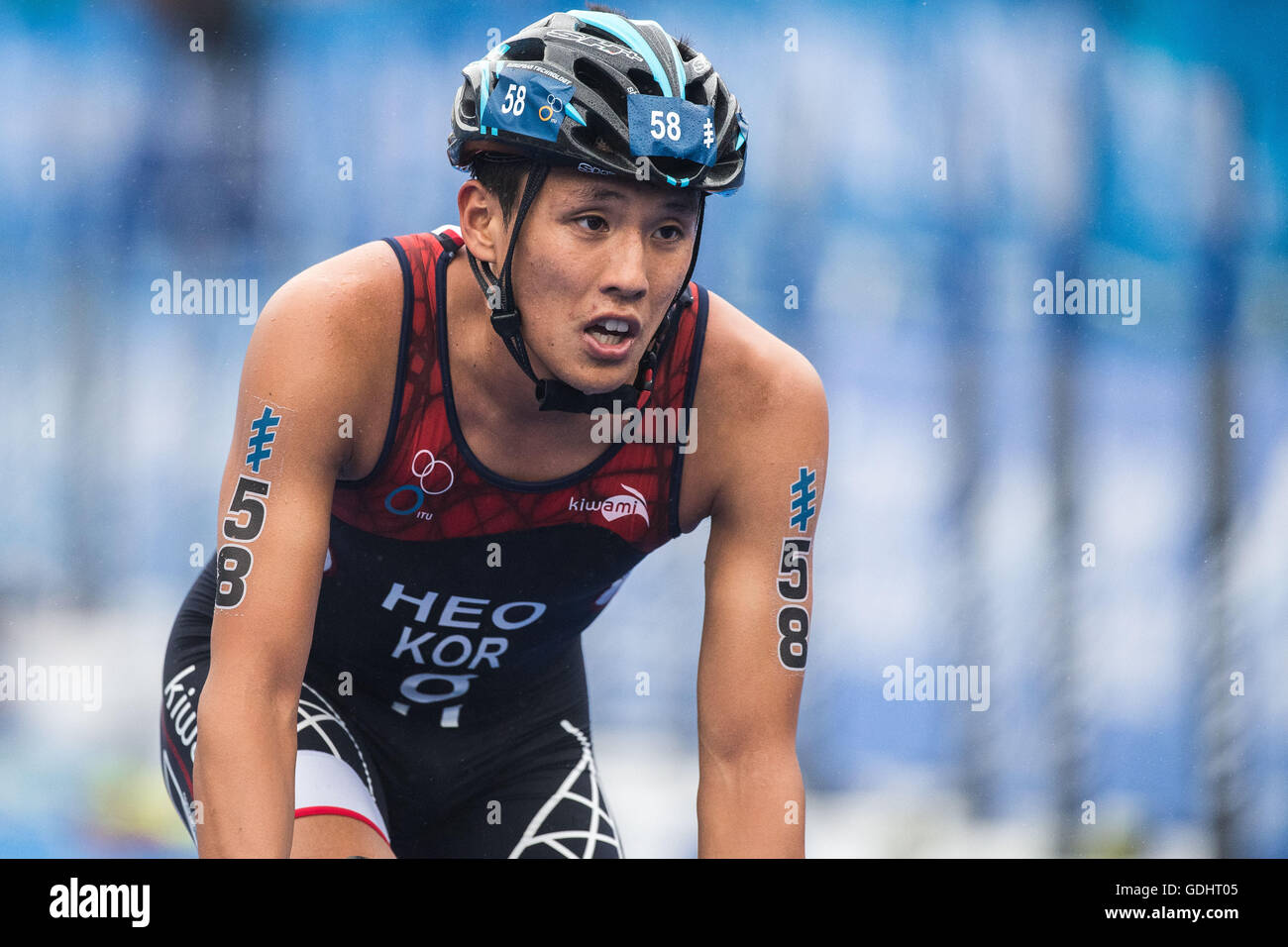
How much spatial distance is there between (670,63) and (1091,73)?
322 cm

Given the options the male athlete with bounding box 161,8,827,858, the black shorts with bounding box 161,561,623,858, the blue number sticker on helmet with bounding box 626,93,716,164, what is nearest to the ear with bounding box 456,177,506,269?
the male athlete with bounding box 161,8,827,858

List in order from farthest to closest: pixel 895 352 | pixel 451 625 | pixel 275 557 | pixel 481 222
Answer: pixel 895 352 < pixel 451 625 < pixel 481 222 < pixel 275 557

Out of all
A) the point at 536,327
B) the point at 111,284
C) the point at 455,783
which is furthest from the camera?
the point at 111,284

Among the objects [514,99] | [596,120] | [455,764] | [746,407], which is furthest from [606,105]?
[455,764]

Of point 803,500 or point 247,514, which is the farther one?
point 803,500

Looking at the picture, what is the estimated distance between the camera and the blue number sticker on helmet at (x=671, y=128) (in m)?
2.34

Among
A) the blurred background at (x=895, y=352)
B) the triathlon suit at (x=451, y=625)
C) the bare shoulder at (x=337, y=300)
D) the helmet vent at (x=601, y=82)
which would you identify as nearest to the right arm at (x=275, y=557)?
the bare shoulder at (x=337, y=300)

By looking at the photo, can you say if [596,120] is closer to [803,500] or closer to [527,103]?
[527,103]

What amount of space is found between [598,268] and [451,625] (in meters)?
0.91

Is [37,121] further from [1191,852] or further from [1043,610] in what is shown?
[1191,852]

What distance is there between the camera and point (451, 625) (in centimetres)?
282

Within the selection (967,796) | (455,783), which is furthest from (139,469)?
(967,796)

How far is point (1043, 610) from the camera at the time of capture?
16.6ft
